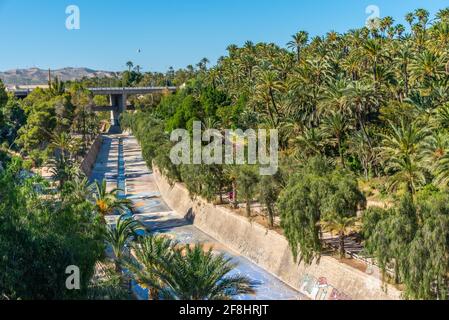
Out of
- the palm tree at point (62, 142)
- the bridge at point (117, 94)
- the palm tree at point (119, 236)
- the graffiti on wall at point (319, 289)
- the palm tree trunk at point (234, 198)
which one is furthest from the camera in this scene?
the bridge at point (117, 94)

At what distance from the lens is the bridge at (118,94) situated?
147500mm

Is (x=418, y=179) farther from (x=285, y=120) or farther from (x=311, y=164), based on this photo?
(x=285, y=120)

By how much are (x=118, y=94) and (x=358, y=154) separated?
112455 mm

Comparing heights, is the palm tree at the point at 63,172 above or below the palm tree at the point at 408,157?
below

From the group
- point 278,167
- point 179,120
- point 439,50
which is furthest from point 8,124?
point 439,50

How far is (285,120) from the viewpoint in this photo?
55.8 m

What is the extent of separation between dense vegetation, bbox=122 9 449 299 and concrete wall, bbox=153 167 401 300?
110cm

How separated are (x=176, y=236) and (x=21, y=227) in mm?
26734

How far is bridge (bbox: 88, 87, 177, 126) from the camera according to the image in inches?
5807

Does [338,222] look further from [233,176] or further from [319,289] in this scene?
[233,176]

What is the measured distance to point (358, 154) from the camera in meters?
49.7

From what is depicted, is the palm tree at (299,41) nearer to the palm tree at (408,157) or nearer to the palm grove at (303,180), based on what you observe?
the palm grove at (303,180)

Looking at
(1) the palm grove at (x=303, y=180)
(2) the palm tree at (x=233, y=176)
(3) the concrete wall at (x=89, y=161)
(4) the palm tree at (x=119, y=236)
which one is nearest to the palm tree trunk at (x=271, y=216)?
(1) the palm grove at (x=303, y=180)

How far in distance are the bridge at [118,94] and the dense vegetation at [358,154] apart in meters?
67.9
